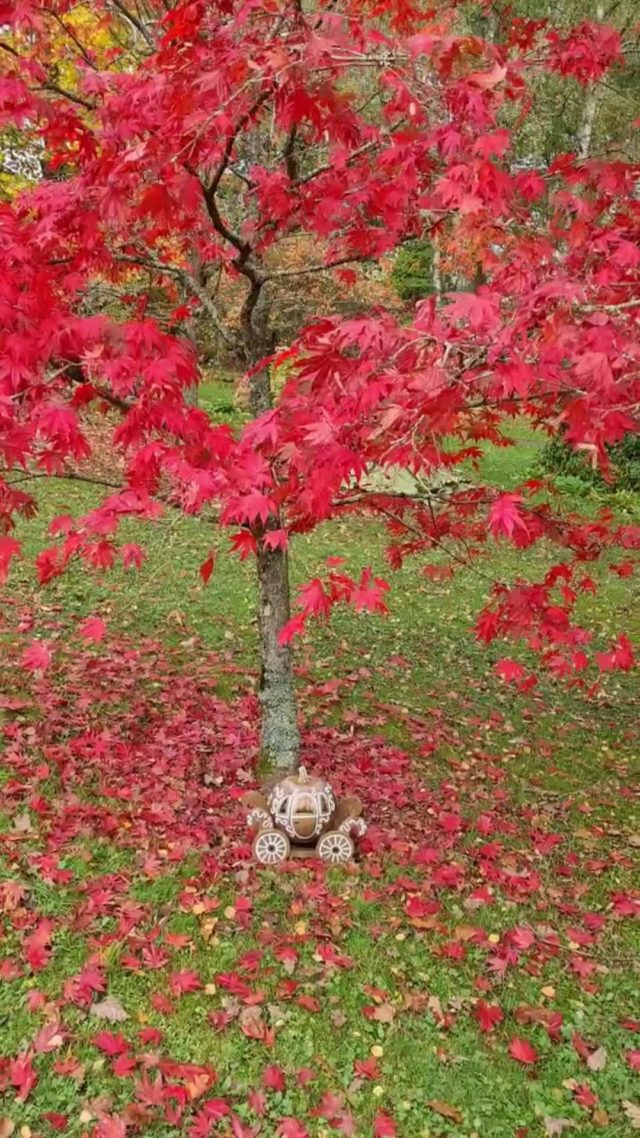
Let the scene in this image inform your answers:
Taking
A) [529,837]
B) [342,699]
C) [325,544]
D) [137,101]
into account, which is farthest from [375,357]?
[325,544]

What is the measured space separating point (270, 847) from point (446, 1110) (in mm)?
1533

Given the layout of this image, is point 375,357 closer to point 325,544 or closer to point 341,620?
point 341,620

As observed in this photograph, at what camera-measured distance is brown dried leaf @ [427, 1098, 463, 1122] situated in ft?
11.0

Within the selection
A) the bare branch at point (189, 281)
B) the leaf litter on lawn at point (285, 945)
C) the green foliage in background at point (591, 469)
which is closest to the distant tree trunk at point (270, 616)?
the bare branch at point (189, 281)

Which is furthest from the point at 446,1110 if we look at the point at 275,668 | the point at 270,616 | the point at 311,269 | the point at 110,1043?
the point at 311,269

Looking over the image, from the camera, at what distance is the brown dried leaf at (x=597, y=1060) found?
12.0 ft

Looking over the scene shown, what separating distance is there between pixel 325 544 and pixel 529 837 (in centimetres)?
697

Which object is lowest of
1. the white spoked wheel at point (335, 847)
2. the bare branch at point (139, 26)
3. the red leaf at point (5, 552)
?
the white spoked wheel at point (335, 847)

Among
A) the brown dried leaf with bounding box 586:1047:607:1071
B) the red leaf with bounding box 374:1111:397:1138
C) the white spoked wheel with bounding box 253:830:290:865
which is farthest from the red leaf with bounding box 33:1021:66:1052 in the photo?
the brown dried leaf with bounding box 586:1047:607:1071

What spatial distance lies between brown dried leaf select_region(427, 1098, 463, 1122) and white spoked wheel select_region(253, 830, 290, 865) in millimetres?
1456

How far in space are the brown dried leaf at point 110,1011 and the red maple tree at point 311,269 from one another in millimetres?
1590

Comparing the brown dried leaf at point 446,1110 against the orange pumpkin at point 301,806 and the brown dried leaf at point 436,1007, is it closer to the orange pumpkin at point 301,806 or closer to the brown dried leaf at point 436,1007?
the brown dried leaf at point 436,1007

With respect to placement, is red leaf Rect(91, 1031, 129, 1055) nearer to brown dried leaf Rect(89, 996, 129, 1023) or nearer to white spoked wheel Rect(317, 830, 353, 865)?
brown dried leaf Rect(89, 996, 129, 1023)

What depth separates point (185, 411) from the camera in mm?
3600
